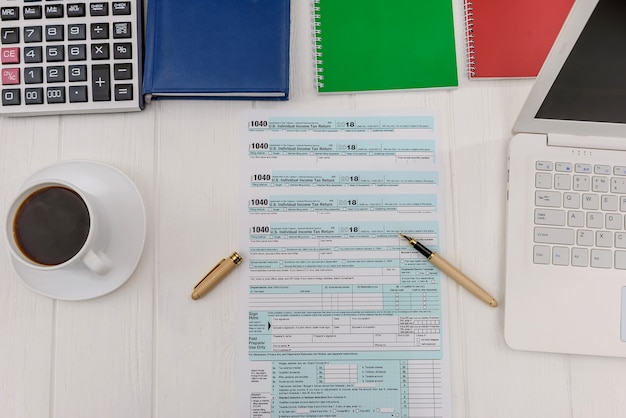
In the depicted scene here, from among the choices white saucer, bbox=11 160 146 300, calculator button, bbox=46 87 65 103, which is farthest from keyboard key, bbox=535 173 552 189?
calculator button, bbox=46 87 65 103

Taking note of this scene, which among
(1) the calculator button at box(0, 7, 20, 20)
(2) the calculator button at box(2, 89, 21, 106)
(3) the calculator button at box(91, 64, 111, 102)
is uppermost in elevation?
(1) the calculator button at box(0, 7, 20, 20)

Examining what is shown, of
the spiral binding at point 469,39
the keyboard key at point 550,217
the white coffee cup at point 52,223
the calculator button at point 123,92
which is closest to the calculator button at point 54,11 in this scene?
the calculator button at point 123,92

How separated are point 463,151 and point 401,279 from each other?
0.55 feet

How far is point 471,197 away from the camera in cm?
57

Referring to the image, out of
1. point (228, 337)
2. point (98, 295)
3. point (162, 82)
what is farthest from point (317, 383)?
point (162, 82)

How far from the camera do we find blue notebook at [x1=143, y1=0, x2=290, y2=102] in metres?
0.56

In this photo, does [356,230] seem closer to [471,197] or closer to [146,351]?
[471,197]

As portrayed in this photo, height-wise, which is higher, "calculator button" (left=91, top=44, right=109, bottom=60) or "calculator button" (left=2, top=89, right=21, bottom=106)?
"calculator button" (left=91, top=44, right=109, bottom=60)

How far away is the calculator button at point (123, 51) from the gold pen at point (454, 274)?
0.38 meters

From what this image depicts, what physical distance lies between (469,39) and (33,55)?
505mm

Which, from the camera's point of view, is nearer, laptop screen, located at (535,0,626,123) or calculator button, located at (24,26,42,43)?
laptop screen, located at (535,0,626,123)

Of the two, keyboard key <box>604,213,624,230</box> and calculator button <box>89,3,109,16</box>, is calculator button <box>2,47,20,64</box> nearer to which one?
calculator button <box>89,3,109,16</box>

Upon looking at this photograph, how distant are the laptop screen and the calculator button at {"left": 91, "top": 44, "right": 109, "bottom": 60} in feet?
1.55

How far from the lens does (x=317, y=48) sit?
59 cm
